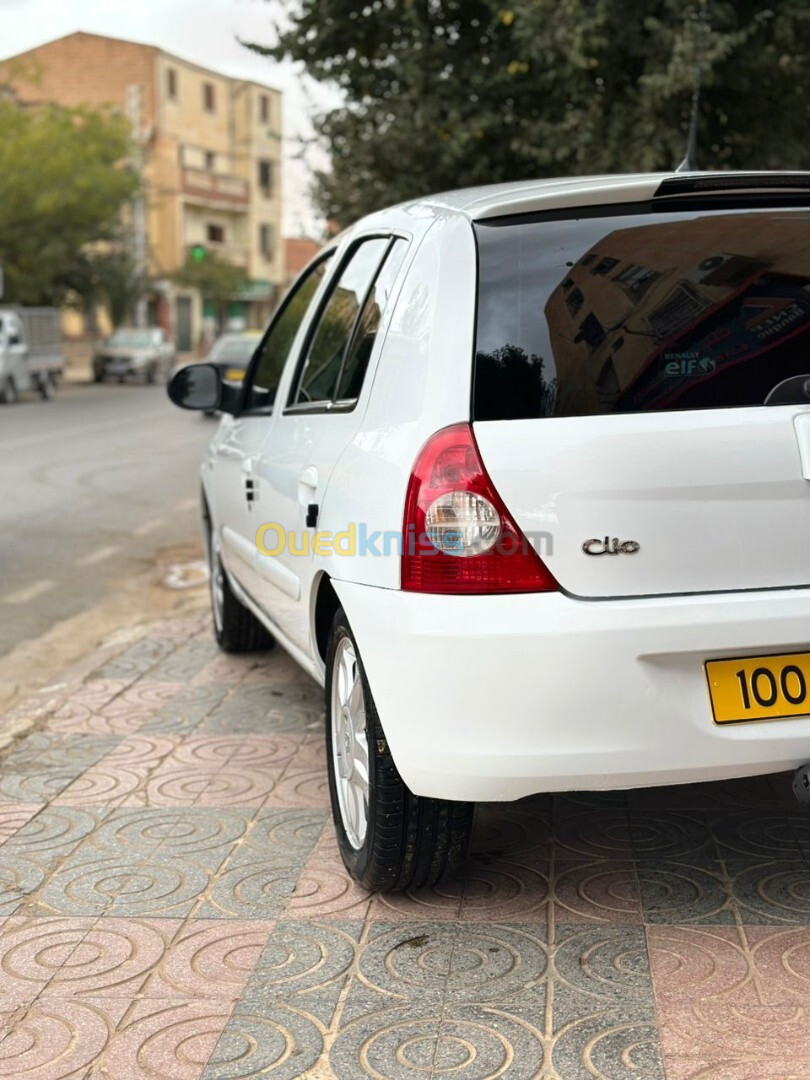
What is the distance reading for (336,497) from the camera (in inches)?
150

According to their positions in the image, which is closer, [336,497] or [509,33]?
[336,497]

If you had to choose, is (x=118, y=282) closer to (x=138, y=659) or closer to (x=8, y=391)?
(x=8, y=391)

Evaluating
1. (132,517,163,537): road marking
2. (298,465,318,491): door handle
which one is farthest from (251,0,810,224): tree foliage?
(298,465,318,491): door handle

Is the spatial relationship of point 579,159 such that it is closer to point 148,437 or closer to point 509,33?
point 509,33

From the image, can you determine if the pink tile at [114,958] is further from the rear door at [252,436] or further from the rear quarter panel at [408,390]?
the rear door at [252,436]

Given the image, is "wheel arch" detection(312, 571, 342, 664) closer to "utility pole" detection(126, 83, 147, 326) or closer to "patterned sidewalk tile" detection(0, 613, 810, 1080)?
"patterned sidewalk tile" detection(0, 613, 810, 1080)

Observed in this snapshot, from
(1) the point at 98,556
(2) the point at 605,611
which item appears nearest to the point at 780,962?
(2) the point at 605,611

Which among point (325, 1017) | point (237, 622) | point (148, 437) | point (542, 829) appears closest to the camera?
point (325, 1017)

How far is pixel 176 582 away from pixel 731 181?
6424 millimetres

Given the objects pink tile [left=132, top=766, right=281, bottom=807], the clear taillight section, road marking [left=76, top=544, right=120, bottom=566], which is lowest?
road marking [left=76, top=544, right=120, bottom=566]

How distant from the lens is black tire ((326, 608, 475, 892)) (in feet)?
11.5

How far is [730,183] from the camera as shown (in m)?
3.49

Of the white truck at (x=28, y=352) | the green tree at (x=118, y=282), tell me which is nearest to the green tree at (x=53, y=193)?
the green tree at (x=118, y=282)

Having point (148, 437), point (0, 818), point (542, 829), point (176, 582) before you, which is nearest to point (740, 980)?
point (542, 829)
